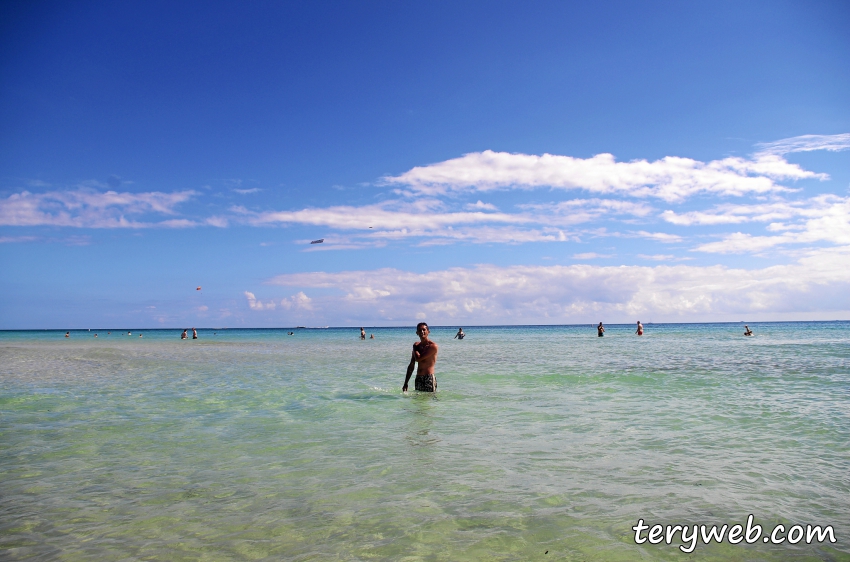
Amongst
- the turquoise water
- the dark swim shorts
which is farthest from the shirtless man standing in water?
the turquoise water

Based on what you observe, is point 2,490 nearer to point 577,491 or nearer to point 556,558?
point 556,558

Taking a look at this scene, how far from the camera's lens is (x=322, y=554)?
4.51 meters

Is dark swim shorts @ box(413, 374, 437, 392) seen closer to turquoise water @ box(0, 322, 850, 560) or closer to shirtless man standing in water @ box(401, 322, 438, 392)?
shirtless man standing in water @ box(401, 322, 438, 392)

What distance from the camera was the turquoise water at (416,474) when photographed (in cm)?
477

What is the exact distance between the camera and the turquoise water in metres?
4.77

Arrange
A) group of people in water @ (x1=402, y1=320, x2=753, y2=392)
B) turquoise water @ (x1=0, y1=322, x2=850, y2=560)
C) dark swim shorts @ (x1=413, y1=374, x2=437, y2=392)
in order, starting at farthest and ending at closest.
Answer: dark swim shorts @ (x1=413, y1=374, x2=437, y2=392) < group of people in water @ (x1=402, y1=320, x2=753, y2=392) < turquoise water @ (x1=0, y1=322, x2=850, y2=560)

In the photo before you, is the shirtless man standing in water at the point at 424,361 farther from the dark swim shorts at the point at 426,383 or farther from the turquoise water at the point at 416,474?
the turquoise water at the point at 416,474

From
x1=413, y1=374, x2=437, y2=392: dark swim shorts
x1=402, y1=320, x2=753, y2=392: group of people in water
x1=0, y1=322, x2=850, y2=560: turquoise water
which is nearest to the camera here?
x1=0, y1=322, x2=850, y2=560: turquoise water

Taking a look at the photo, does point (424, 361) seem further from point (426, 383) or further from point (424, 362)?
point (426, 383)

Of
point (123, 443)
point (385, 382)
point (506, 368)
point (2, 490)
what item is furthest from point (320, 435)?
point (506, 368)

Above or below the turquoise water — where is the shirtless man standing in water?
above

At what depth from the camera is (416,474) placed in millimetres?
6820

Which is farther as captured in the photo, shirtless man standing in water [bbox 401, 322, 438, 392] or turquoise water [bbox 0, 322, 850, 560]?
shirtless man standing in water [bbox 401, 322, 438, 392]

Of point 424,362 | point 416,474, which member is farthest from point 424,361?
point 416,474
